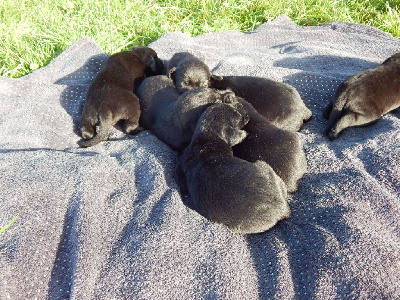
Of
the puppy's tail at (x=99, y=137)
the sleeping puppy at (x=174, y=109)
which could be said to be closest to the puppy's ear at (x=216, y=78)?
the sleeping puppy at (x=174, y=109)

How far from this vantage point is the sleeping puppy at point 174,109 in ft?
10.8

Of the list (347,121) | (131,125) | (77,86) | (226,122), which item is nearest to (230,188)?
(226,122)

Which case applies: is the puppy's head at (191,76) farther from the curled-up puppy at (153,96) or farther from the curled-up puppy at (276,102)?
the curled-up puppy at (276,102)

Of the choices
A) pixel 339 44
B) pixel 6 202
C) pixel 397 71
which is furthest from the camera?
pixel 339 44

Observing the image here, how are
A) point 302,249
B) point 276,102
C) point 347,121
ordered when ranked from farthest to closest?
point 276,102 < point 347,121 < point 302,249

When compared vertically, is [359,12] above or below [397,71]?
below

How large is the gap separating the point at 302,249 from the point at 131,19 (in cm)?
459

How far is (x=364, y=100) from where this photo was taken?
128 inches

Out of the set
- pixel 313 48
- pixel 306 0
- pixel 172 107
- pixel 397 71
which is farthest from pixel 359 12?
pixel 172 107

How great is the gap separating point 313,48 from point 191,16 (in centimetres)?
228

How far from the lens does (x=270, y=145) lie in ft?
9.04

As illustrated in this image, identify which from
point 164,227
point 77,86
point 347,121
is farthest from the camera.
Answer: point 77,86

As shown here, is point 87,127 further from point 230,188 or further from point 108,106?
point 230,188

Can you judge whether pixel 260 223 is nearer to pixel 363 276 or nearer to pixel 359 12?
pixel 363 276
